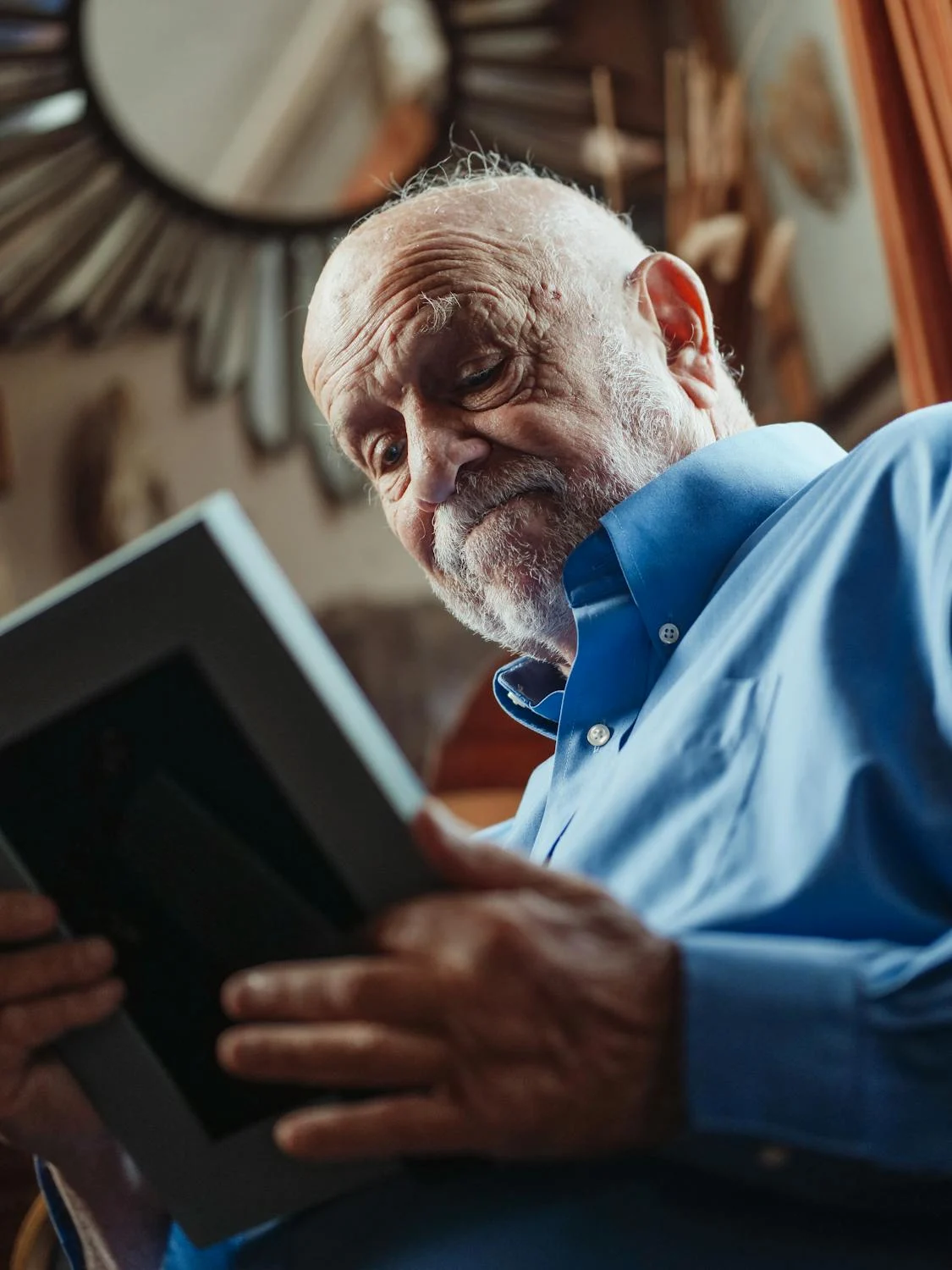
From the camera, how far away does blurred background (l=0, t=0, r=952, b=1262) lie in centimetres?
431

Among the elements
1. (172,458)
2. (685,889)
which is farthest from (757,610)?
(172,458)

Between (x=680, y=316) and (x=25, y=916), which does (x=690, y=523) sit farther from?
(x=25, y=916)

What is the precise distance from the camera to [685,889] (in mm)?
841

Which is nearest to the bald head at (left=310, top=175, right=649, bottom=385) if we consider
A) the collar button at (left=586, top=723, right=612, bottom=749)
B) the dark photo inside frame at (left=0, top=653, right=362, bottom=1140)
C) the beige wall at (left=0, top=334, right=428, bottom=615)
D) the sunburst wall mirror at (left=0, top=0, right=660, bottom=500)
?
the collar button at (left=586, top=723, right=612, bottom=749)

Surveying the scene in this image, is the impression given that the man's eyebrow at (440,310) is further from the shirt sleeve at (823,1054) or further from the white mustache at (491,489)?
the shirt sleeve at (823,1054)

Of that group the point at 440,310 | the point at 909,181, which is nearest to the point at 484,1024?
the point at 440,310

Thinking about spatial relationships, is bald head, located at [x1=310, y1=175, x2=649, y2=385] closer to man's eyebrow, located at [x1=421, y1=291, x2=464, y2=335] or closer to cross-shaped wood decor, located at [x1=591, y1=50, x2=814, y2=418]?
man's eyebrow, located at [x1=421, y1=291, x2=464, y2=335]

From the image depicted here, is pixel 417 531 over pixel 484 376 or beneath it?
beneath

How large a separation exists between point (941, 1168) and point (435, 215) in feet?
3.86

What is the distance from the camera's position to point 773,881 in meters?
0.79

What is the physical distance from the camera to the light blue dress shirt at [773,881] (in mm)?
635

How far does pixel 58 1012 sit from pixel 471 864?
31cm

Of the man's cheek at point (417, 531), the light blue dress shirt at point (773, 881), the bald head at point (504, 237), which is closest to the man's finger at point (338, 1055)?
the light blue dress shirt at point (773, 881)

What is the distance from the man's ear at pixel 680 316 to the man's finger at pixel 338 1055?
40.3 inches
